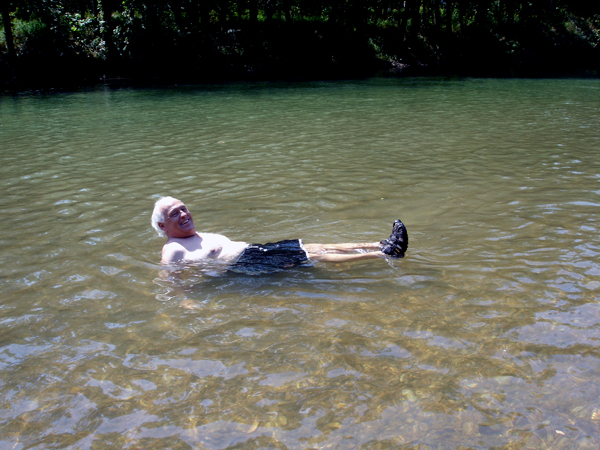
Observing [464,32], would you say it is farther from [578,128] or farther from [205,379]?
[205,379]

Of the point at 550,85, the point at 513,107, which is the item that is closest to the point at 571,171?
the point at 513,107

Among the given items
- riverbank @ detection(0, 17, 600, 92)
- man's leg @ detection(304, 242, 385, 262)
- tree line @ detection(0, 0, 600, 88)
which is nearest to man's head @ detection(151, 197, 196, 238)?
man's leg @ detection(304, 242, 385, 262)

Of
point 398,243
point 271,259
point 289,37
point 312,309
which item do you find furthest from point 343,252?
point 289,37

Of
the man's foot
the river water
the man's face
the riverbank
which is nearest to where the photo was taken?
the river water

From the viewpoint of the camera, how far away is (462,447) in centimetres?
272

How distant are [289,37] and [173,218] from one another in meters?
40.7

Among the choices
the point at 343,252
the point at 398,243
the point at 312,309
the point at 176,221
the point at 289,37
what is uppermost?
the point at 289,37

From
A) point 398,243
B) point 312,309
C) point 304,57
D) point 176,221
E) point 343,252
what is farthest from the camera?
point 304,57

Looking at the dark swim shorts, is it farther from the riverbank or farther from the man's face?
the riverbank

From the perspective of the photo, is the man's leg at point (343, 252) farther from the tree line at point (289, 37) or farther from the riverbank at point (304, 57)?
the tree line at point (289, 37)

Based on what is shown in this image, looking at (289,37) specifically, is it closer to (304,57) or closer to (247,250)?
(304,57)

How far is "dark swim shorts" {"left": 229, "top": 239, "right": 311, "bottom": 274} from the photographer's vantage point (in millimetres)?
5031

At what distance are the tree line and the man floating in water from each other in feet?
109

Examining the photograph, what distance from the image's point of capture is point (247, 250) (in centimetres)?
515
